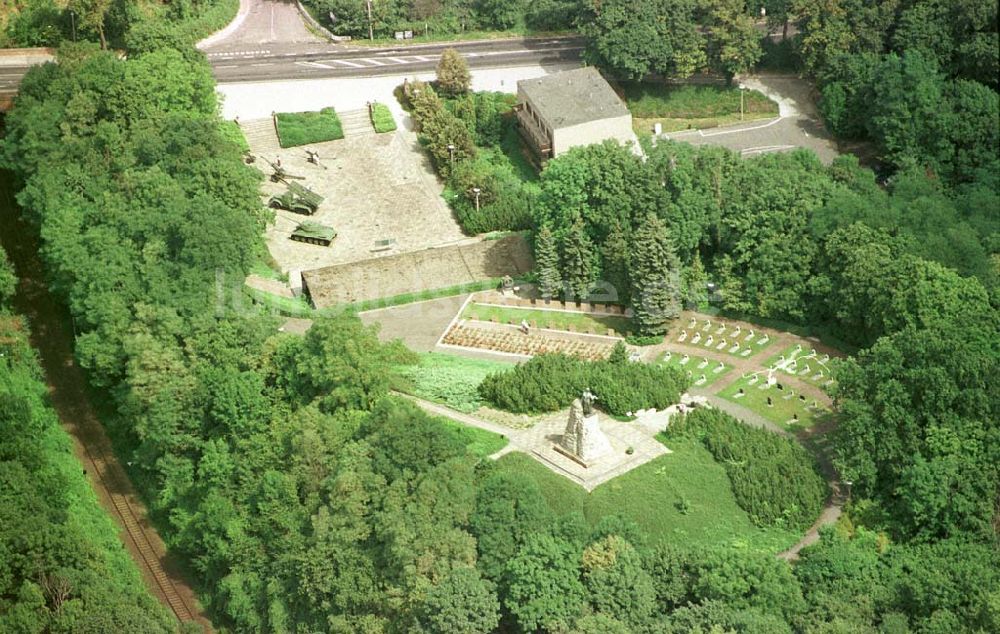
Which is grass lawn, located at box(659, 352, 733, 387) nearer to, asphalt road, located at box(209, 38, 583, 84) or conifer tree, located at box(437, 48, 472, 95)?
conifer tree, located at box(437, 48, 472, 95)

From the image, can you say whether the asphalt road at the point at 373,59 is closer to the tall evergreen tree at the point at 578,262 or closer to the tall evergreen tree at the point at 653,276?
the tall evergreen tree at the point at 578,262

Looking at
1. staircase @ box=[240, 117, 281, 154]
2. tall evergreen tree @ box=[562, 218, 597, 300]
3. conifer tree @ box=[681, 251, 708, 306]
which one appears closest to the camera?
conifer tree @ box=[681, 251, 708, 306]

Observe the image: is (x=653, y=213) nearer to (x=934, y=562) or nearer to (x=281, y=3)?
(x=934, y=562)

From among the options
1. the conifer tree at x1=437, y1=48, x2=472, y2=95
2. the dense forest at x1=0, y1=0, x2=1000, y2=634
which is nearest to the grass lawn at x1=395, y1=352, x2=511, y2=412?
the dense forest at x1=0, y1=0, x2=1000, y2=634

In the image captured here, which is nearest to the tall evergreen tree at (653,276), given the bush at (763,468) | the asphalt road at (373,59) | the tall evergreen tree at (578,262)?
the tall evergreen tree at (578,262)

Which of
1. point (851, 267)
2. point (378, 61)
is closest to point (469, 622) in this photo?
point (851, 267)

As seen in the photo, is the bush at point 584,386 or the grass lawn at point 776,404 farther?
the bush at point 584,386
